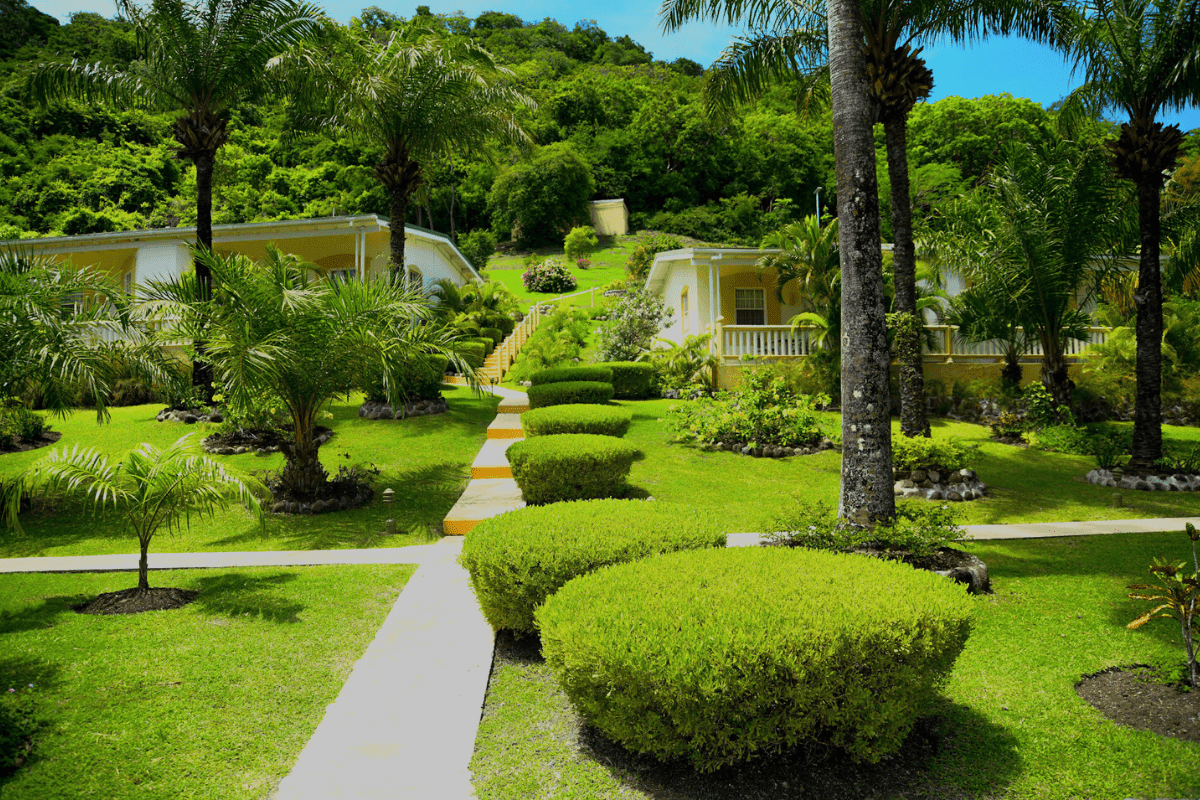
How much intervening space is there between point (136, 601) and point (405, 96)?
44.9 ft

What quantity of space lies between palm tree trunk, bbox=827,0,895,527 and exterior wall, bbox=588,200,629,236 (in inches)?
2788

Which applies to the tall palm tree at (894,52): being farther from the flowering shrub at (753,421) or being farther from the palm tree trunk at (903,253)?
the flowering shrub at (753,421)

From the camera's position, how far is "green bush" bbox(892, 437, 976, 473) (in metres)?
11.4

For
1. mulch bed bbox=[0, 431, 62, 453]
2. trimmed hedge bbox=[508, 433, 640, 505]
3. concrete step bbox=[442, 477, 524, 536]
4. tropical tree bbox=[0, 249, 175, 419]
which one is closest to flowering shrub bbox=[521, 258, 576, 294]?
mulch bed bbox=[0, 431, 62, 453]

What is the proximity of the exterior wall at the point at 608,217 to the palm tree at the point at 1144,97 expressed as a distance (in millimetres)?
65463

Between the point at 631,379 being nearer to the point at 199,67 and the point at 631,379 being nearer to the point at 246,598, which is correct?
the point at 199,67

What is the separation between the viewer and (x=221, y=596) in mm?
6660

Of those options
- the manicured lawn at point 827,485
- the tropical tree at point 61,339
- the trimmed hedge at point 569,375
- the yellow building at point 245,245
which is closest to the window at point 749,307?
the trimmed hedge at point 569,375

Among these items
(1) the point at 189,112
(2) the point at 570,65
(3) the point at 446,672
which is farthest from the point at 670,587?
(2) the point at 570,65

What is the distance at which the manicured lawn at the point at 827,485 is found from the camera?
1050 centimetres

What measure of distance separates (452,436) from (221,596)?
27.8ft

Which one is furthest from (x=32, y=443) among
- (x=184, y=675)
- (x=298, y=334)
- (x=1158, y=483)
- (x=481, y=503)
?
(x=1158, y=483)

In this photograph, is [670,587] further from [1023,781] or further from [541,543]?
[1023,781]

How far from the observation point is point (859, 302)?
6.75 metres
